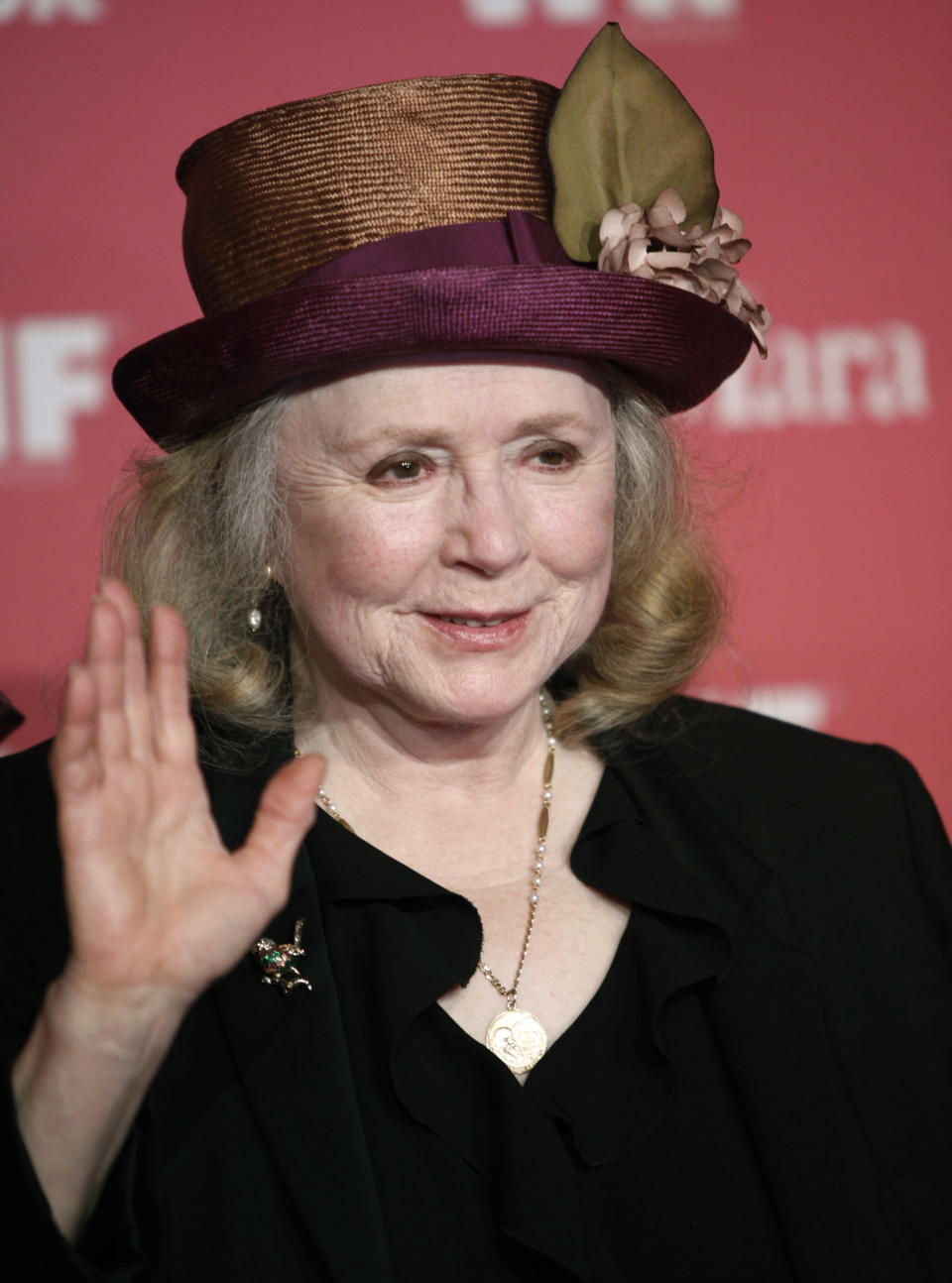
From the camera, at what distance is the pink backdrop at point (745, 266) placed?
2.72 meters

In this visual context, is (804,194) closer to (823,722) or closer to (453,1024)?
(823,722)

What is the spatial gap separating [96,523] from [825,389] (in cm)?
141

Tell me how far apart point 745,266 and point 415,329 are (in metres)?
1.39

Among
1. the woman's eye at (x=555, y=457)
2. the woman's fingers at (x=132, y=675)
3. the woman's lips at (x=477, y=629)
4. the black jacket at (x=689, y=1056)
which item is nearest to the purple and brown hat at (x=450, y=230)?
the woman's eye at (x=555, y=457)

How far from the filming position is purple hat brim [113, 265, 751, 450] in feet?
5.58

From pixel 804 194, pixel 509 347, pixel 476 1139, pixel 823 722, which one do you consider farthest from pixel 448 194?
pixel 823 722

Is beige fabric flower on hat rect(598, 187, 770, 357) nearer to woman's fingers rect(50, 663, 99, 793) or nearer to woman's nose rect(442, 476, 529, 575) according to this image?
woman's nose rect(442, 476, 529, 575)

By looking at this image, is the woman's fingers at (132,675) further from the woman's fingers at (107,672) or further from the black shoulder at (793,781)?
the black shoulder at (793,781)

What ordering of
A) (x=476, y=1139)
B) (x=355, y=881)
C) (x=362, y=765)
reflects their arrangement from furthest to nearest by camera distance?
(x=362, y=765), (x=355, y=881), (x=476, y=1139)

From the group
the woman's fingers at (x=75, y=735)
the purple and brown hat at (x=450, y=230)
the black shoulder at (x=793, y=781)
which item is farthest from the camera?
the black shoulder at (x=793, y=781)

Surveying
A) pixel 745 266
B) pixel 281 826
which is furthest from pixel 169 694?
pixel 745 266

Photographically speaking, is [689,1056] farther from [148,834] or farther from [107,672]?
[107,672]

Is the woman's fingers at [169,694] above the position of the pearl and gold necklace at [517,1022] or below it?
above

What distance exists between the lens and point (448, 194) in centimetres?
178
